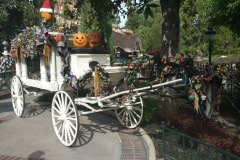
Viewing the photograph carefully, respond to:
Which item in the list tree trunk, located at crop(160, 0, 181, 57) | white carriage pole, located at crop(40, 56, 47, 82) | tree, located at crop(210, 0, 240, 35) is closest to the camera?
white carriage pole, located at crop(40, 56, 47, 82)

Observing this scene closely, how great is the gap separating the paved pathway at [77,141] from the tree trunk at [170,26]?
92.3 inches

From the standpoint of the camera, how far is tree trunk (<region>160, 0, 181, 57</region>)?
9578 millimetres

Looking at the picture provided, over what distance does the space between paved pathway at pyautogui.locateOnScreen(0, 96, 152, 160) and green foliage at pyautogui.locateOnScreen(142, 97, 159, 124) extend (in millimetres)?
516

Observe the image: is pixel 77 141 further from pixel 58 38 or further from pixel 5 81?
pixel 5 81

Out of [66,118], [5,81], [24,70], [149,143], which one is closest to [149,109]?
[149,143]

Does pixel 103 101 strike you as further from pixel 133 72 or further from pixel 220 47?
pixel 220 47

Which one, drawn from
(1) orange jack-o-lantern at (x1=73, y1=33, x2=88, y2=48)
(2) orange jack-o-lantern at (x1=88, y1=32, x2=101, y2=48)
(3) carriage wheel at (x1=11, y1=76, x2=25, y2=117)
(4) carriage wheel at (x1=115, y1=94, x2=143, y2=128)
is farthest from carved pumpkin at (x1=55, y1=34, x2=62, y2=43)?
(3) carriage wheel at (x1=11, y1=76, x2=25, y2=117)

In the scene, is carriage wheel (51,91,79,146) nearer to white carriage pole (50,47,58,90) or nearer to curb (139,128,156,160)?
white carriage pole (50,47,58,90)

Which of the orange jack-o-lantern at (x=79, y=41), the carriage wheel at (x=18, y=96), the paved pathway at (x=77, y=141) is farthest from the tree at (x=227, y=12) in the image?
the carriage wheel at (x=18, y=96)

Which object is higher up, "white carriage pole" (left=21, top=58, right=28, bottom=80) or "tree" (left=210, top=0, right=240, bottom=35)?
"tree" (left=210, top=0, right=240, bottom=35)

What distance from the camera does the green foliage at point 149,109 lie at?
29.3 feet

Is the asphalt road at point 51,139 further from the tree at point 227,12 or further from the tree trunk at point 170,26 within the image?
the tree at point 227,12

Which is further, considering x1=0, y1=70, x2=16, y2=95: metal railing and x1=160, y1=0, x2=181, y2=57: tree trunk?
x1=0, y1=70, x2=16, y2=95: metal railing

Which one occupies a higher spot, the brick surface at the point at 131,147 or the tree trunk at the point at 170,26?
the tree trunk at the point at 170,26
